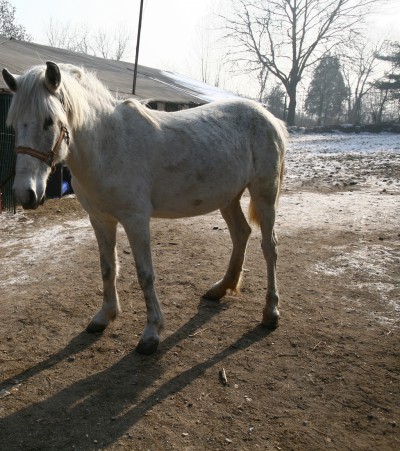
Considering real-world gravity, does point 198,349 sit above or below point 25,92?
below

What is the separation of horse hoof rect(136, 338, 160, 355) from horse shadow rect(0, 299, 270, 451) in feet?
0.13

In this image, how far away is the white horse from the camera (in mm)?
2174

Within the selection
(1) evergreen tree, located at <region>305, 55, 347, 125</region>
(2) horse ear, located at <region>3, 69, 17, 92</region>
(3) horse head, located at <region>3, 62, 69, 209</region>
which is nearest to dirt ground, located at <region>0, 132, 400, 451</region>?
(3) horse head, located at <region>3, 62, 69, 209</region>

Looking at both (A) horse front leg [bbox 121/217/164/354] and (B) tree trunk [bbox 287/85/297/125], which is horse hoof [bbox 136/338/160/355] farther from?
(B) tree trunk [bbox 287/85/297/125]

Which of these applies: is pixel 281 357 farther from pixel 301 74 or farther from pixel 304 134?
pixel 301 74

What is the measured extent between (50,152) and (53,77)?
0.43 m

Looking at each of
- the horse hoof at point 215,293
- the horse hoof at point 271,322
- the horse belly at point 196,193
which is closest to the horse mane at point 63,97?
the horse belly at point 196,193

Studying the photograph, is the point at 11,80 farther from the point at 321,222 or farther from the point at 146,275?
the point at 321,222

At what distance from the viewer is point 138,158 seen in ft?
9.17

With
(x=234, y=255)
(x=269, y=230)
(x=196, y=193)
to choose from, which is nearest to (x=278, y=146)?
(x=269, y=230)

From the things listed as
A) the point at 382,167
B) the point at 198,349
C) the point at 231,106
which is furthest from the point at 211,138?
the point at 382,167

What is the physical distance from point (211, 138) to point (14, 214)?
495cm

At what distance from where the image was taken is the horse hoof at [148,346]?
2947 mm

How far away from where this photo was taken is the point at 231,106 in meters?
3.53
